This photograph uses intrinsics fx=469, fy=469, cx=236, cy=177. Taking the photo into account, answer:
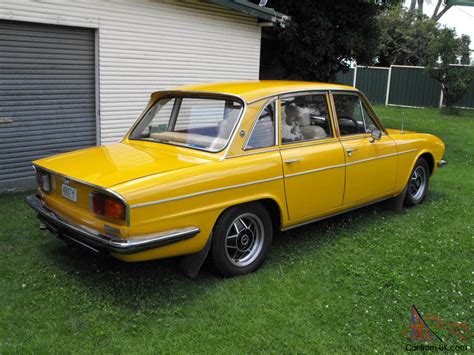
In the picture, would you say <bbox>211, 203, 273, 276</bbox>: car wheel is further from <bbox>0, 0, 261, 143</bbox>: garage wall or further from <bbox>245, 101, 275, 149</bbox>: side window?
<bbox>0, 0, 261, 143</bbox>: garage wall

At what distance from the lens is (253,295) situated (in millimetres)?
3820

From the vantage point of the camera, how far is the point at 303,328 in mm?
3377

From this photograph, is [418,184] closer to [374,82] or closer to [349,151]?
[349,151]

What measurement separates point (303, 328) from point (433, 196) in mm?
4367

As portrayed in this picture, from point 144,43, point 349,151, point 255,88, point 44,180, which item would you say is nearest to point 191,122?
point 255,88

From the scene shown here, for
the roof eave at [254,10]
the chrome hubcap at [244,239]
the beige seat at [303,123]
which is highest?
the roof eave at [254,10]

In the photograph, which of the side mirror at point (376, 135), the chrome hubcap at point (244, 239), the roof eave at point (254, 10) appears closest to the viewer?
the chrome hubcap at point (244, 239)

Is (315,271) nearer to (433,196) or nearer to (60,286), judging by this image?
(60,286)

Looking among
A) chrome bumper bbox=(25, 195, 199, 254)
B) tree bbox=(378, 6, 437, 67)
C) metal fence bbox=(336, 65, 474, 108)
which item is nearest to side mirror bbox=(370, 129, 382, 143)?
Answer: chrome bumper bbox=(25, 195, 199, 254)

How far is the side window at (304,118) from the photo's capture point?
4523 mm

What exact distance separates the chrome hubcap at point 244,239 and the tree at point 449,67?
17.1 m

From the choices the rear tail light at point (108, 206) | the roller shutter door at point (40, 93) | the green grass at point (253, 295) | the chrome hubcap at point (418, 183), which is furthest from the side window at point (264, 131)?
the roller shutter door at point (40, 93)

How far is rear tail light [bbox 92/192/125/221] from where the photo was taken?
335 centimetres

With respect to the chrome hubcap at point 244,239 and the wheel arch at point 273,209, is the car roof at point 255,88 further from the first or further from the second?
the chrome hubcap at point 244,239
